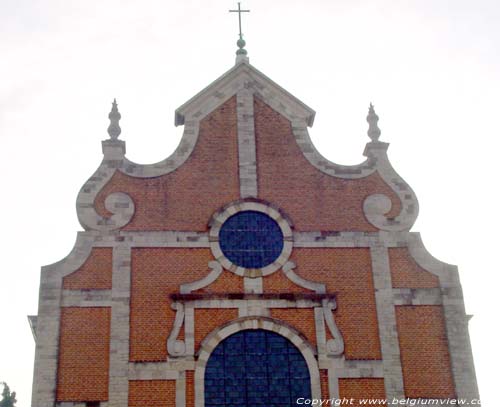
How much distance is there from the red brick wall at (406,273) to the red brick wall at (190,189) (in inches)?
Result: 189

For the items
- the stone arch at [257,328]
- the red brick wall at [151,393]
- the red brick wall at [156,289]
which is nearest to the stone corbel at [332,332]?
the stone arch at [257,328]

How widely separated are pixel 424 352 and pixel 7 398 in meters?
22.8

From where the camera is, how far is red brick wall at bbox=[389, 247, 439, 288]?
21375 mm

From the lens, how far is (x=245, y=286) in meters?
20.9

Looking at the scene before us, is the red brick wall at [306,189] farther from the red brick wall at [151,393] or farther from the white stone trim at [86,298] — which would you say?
the red brick wall at [151,393]

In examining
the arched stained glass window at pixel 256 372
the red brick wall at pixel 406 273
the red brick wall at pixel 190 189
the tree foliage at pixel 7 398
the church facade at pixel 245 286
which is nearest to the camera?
the arched stained glass window at pixel 256 372

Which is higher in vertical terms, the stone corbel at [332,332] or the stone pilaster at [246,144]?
the stone pilaster at [246,144]

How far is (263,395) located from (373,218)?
6.07 meters

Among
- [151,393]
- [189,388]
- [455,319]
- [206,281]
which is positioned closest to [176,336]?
[189,388]

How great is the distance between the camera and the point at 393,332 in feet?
67.6

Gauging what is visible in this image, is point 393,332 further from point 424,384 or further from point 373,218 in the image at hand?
point 373,218

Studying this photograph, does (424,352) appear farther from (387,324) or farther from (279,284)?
(279,284)

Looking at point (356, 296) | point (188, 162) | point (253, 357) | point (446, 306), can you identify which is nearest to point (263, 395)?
point (253, 357)

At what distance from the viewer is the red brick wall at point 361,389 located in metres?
19.8
